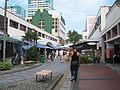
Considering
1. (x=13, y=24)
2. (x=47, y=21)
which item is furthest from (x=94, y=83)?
(x=47, y=21)

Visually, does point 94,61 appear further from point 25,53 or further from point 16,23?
point 16,23

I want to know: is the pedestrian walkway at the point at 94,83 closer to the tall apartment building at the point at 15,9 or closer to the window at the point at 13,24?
the window at the point at 13,24

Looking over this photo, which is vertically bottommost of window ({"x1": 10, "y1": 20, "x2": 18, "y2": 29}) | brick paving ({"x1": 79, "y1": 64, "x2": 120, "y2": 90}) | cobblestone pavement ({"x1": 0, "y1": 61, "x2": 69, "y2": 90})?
cobblestone pavement ({"x1": 0, "y1": 61, "x2": 69, "y2": 90})

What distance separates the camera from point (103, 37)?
46.1m

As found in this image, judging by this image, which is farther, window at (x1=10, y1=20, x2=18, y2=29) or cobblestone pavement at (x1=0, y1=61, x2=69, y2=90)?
window at (x1=10, y1=20, x2=18, y2=29)

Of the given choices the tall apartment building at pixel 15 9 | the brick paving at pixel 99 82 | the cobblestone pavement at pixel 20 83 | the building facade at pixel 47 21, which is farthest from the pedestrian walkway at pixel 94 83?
the building facade at pixel 47 21

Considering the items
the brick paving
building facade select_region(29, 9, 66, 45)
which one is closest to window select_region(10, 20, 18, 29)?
Result: the brick paving

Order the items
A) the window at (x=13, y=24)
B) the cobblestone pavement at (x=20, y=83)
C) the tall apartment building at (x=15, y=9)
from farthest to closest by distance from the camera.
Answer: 1. the tall apartment building at (x=15, y=9)
2. the window at (x=13, y=24)
3. the cobblestone pavement at (x=20, y=83)

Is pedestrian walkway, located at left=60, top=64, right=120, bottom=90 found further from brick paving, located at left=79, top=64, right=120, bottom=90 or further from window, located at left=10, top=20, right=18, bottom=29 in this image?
window, located at left=10, top=20, right=18, bottom=29

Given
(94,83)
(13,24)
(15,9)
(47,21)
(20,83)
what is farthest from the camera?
(47,21)

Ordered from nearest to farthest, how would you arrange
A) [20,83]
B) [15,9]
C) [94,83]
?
[94,83], [20,83], [15,9]

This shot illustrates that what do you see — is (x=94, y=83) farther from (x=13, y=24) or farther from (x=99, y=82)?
(x=13, y=24)

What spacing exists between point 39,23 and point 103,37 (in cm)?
8623

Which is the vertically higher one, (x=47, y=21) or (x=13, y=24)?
(x=47, y=21)
